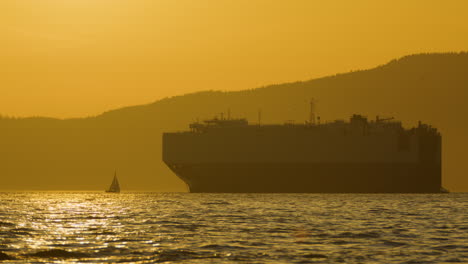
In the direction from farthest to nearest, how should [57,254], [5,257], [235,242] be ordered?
[235,242], [57,254], [5,257]

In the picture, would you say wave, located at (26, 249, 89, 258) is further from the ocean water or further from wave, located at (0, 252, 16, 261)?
wave, located at (0, 252, 16, 261)

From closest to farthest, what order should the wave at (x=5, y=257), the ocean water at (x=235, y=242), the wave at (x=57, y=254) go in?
the wave at (x=5, y=257) → the ocean water at (x=235, y=242) → the wave at (x=57, y=254)

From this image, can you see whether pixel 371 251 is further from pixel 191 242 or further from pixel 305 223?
pixel 305 223

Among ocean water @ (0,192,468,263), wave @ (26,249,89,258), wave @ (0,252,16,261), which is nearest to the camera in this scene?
wave @ (0,252,16,261)

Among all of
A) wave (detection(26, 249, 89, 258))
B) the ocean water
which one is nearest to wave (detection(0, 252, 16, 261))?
the ocean water

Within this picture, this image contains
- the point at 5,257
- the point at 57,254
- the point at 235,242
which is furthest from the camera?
the point at 235,242

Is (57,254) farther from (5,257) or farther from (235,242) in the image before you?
(235,242)

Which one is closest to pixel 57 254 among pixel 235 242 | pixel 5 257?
pixel 5 257

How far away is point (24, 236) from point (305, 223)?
73.9ft

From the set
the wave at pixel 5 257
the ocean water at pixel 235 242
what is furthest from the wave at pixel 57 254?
the wave at pixel 5 257

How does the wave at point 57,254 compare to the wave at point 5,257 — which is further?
the wave at point 57,254

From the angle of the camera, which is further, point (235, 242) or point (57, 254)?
point (235, 242)

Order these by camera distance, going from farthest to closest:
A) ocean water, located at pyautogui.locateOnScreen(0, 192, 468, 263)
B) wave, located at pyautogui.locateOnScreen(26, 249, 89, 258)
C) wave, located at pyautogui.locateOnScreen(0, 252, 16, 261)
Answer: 1. wave, located at pyautogui.locateOnScreen(26, 249, 89, 258)
2. ocean water, located at pyautogui.locateOnScreen(0, 192, 468, 263)
3. wave, located at pyautogui.locateOnScreen(0, 252, 16, 261)

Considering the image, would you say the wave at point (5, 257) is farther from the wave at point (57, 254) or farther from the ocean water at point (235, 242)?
the wave at point (57, 254)
